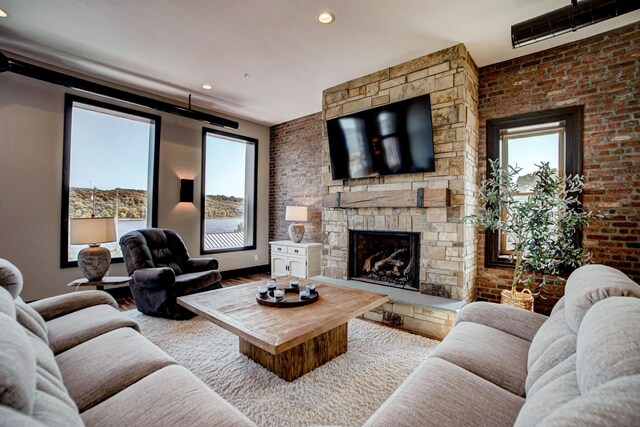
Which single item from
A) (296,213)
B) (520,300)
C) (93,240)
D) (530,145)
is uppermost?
(530,145)

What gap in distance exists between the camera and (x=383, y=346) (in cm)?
269

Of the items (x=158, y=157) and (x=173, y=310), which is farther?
(x=158, y=157)

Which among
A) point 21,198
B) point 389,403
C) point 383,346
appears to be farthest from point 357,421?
point 21,198

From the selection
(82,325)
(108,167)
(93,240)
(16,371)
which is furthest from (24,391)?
(108,167)

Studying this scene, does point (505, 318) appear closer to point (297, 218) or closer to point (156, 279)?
point (156, 279)

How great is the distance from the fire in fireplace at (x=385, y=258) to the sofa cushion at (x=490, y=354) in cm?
182

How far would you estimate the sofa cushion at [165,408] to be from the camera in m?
1.02

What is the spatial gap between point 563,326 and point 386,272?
2607 millimetres

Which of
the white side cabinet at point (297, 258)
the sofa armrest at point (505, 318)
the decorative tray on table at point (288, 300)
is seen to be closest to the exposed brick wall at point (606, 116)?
the sofa armrest at point (505, 318)

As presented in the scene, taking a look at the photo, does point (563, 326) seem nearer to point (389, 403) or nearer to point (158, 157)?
point (389, 403)

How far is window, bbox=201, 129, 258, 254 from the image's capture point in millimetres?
5383

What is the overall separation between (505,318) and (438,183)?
1.81 metres

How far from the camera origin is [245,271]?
5852mm

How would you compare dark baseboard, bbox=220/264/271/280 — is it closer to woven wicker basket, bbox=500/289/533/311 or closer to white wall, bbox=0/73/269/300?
white wall, bbox=0/73/269/300
